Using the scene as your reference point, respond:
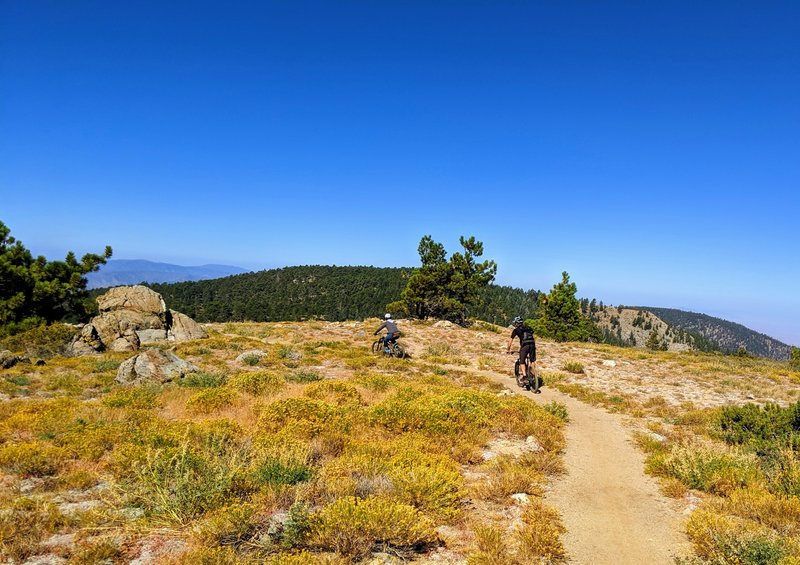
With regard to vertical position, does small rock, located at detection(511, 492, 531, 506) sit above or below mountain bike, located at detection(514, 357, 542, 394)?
below

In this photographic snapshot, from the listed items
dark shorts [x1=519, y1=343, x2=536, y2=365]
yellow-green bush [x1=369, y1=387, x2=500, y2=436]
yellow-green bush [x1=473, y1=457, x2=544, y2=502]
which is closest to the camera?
yellow-green bush [x1=473, y1=457, x2=544, y2=502]

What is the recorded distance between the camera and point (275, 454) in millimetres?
7699

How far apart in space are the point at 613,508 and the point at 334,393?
8464mm

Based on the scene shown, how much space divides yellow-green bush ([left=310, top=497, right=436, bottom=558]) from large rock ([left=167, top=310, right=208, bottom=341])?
27082mm

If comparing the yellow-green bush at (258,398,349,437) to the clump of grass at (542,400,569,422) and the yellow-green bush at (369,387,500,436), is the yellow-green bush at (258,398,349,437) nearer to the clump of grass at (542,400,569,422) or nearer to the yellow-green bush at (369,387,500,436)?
the yellow-green bush at (369,387,500,436)

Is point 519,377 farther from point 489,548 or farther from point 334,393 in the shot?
point 489,548

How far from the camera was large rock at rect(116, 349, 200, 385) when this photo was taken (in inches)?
622

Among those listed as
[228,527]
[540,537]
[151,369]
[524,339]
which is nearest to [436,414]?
[540,537]

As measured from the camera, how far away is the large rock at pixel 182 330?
1162 inches

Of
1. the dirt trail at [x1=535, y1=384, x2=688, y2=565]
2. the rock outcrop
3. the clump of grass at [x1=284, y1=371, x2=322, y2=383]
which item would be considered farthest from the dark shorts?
the rock outcrop

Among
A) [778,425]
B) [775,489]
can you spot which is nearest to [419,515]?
[775,489]

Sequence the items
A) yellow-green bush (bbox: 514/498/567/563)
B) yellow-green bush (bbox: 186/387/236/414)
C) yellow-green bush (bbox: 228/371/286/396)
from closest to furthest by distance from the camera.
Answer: yellow-green bush (bbox: 514/498/567/563), yellow-green bush (bbox: 186/387/236/414), yellow-green bush (bbox: 228/371/286/396)

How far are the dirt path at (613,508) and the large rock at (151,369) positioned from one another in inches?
552

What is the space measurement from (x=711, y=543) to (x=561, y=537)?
1943mm
